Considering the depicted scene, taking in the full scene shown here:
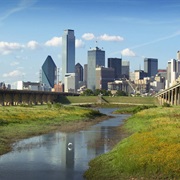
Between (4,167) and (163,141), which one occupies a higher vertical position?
(163,141)

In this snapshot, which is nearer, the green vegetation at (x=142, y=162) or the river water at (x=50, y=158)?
the green vegetation at (x=142, y=162)

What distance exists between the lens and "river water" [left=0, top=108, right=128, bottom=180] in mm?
28987

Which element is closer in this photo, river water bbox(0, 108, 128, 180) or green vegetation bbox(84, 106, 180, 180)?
green vegetation bbox(84, 106, 180, 180)

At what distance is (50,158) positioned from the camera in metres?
35.7

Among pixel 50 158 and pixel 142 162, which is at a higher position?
pixel 142 162

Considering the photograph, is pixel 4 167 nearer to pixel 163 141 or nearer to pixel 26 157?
pixel 26 157

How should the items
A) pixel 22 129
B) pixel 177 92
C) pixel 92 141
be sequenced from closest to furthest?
pixel 92 141 < pixel 22 129 < pixel 177 92

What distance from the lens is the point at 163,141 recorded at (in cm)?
3231

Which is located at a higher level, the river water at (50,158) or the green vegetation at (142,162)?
the green vegetation at (142,162)

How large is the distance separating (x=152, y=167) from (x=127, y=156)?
3.24 meters

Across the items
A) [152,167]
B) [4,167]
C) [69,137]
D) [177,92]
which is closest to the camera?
[152,167]

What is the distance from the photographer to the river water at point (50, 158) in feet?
95.1

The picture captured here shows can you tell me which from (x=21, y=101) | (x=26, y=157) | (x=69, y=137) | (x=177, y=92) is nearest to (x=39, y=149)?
(x=26, y=157)

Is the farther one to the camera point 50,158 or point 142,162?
point 50,158
